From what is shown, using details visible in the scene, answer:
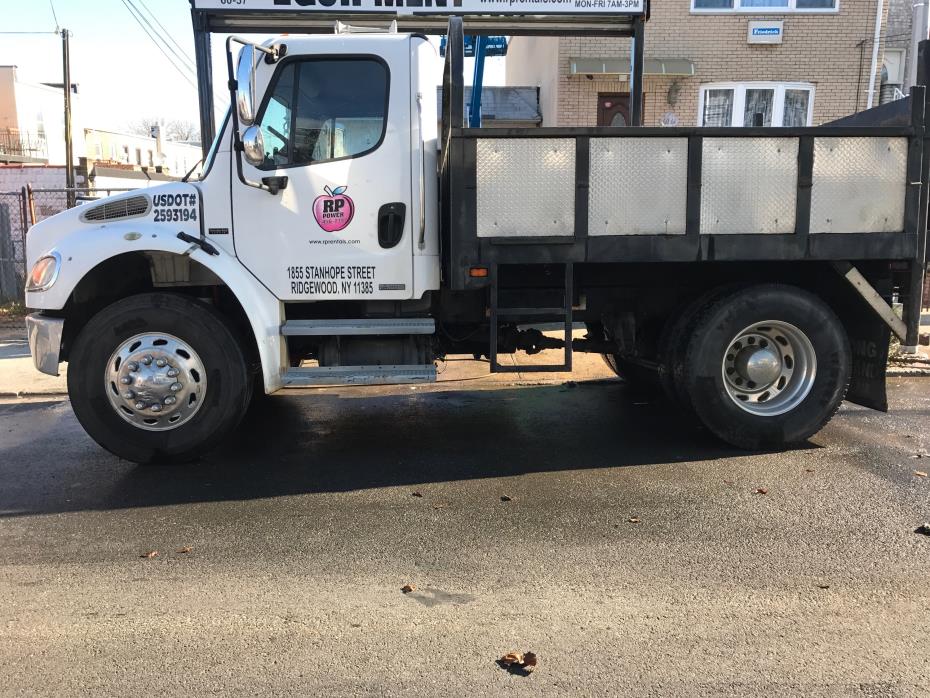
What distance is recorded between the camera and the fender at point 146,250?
4.91 metres

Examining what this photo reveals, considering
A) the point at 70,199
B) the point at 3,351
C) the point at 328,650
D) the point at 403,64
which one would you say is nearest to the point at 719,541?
the point at 328,650

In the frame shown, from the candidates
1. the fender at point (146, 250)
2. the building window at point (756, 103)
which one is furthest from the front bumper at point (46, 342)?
the building window at point (756, 103)

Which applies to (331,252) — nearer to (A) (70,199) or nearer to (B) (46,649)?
(B) (46,649)

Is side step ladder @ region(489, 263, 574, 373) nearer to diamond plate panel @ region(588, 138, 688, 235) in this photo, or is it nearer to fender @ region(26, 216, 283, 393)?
diamond plate panel @ region(588, 138, 688, 235)

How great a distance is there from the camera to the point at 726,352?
5.36 m

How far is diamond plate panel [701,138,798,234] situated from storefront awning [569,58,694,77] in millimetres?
7999

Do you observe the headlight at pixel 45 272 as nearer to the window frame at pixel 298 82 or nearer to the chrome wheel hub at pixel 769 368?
the window frame at pixel 298 82

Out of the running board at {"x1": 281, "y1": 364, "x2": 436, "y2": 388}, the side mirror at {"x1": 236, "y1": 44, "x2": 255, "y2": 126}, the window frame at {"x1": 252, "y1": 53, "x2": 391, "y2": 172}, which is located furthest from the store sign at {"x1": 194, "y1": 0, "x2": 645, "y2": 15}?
the running board at {"x1": 281, "y1": 364, "x2": 436, "y2": 388}

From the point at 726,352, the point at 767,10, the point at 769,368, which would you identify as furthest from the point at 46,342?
the point at 767,10

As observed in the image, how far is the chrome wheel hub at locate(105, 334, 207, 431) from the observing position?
4.95 metres

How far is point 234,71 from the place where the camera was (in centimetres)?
443

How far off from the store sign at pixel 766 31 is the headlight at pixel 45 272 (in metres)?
12.0

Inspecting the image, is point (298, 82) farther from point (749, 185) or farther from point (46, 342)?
point (749, 185)

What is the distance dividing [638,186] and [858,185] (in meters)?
1.54
